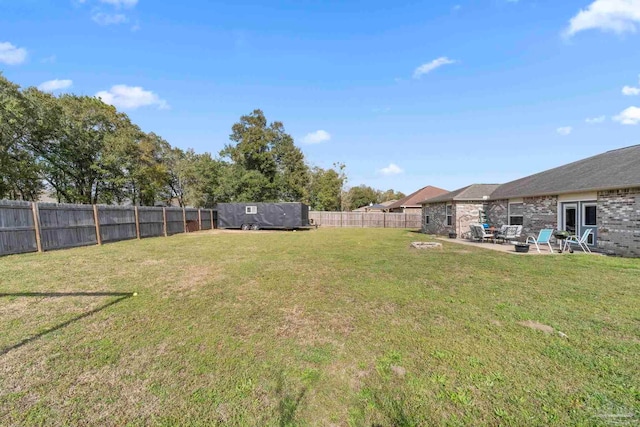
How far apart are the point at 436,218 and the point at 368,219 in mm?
10062

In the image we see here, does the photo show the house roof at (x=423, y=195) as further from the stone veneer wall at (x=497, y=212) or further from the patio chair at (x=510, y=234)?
the patio chair at (x=510, y=234)

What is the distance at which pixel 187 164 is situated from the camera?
100.0ft

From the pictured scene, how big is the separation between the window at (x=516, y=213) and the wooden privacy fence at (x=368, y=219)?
13235 millimetres

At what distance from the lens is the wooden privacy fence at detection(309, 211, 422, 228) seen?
86.8 feet

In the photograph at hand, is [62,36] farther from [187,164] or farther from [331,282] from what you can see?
[187,164]

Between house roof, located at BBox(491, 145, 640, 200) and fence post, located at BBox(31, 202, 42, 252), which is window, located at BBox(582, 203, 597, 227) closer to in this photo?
house roof, located at BBox(491, 145, 640, 200)

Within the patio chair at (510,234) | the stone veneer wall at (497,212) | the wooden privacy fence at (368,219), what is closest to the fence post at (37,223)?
the patio chair at (510,234)

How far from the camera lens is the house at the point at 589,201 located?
328 inches

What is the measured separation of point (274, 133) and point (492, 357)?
29498 millimetres

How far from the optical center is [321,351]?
282 centimetres

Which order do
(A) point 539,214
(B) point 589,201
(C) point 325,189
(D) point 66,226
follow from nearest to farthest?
(B) point 589,201
(D) point 66,226
(A) point 539,214
(C) point 325,189

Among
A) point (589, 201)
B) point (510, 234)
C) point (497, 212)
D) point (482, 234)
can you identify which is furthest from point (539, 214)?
point (497, 212)

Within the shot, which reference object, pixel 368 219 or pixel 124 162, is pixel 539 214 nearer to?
pixel 368 219

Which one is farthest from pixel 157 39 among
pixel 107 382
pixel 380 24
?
pixel 107 382
